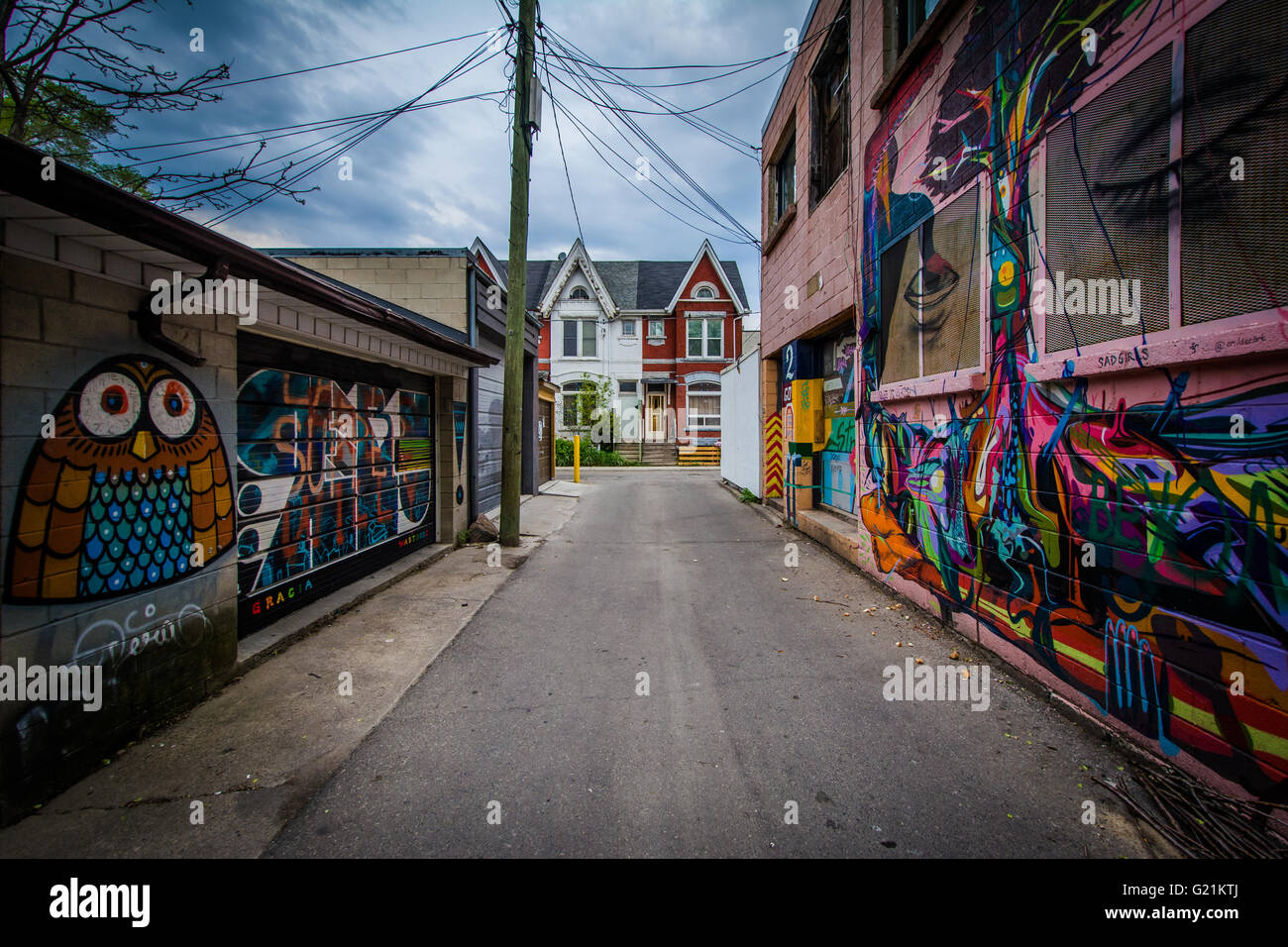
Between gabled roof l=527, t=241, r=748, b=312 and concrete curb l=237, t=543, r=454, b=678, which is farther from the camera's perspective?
gabled roof l=527, t=241, r=748, b=312

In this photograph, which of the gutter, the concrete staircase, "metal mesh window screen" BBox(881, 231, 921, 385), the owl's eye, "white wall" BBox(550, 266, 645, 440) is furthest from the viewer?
"white wall" BBox(550, 266, 645, 440)

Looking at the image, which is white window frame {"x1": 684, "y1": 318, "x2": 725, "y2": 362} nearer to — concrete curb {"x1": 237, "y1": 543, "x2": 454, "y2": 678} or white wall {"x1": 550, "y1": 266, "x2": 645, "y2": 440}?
white wall {"x1": 550, "y1": 266, "x2": 645, "y2": 440}

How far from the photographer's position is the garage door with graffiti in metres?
4.54

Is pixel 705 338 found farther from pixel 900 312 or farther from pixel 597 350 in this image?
pixel 900 312

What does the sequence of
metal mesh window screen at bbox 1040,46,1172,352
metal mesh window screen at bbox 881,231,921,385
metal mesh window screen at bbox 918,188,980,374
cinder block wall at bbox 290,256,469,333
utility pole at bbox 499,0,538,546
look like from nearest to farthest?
metal mesh window screen at bbox 1040,46,1172,352 → metal mesh window screen at bbox 918,188,980,374 → metal mesh window screen at bbox 881,231,921,385 → utility pole at bbox 499,0,538,546 → cinder block wall at bbox 290,256,469,333

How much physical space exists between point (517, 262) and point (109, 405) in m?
5.90

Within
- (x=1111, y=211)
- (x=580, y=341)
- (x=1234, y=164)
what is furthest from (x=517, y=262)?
(x=580, y=341)

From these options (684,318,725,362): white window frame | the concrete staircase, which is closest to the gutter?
the concrete staircase

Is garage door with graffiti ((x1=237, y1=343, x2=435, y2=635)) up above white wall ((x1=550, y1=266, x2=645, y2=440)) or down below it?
Result: below

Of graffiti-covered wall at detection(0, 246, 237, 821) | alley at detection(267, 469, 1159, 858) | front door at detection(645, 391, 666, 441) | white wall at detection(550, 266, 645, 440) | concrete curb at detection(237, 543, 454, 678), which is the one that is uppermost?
white wall at detection(550, 266, 645, 440)

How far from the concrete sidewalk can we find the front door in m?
23.1

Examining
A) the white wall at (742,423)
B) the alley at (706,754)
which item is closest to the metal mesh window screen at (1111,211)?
the alley at (706,754)

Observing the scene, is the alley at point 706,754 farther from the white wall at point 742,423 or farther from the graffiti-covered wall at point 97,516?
the white wall at point 742,423
